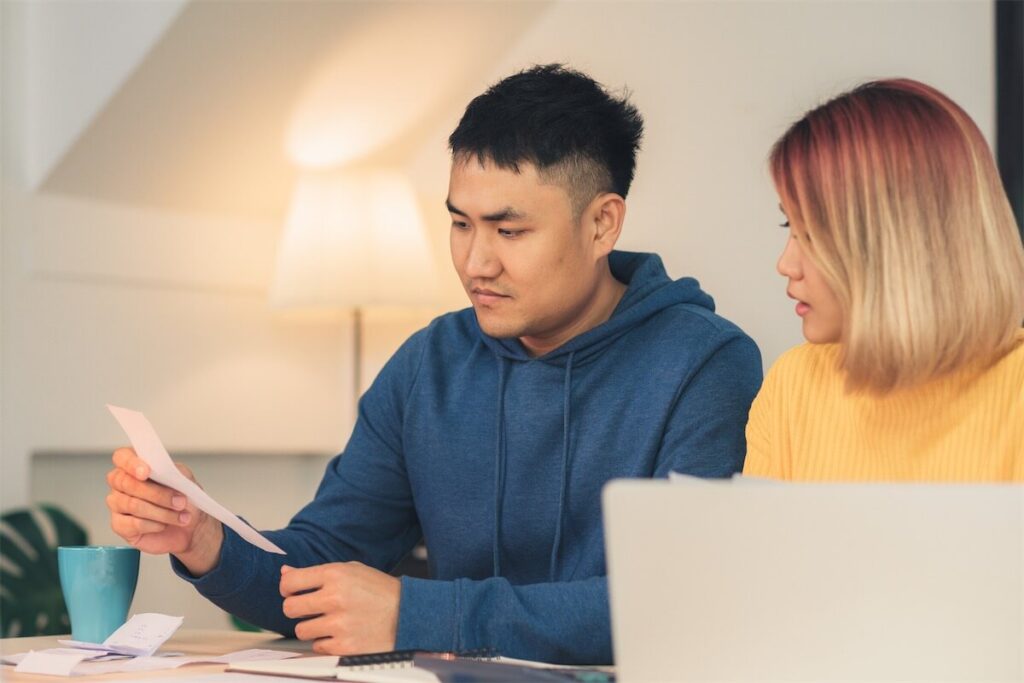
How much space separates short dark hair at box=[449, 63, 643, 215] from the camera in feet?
4.91

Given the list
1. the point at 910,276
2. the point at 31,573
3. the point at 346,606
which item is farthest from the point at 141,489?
the point at 31,573

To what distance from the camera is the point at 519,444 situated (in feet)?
4.90

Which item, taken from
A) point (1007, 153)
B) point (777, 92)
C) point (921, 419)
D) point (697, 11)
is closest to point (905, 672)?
point (921, 419)

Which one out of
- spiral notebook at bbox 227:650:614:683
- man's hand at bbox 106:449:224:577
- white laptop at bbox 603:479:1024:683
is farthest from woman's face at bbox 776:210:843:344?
man's hand at bbox 106:449:224:577

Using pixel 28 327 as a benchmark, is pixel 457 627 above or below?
below

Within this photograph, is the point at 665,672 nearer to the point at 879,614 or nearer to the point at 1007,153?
the point at 879,614

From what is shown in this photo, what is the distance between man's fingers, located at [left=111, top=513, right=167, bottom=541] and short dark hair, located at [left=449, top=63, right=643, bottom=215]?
553 millimetres

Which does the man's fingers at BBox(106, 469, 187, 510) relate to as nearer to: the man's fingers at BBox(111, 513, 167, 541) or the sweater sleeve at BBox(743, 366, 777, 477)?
the man's fingers at BBox(111, 513, 167, 541)

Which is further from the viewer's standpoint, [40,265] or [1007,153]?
[40,265]

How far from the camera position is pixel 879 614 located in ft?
2.18

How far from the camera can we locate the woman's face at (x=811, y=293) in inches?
43.7

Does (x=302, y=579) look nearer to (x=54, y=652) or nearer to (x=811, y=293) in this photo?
(x=54, y=652)

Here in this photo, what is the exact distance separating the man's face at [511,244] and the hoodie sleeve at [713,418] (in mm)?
207

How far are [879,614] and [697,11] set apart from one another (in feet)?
7.21
